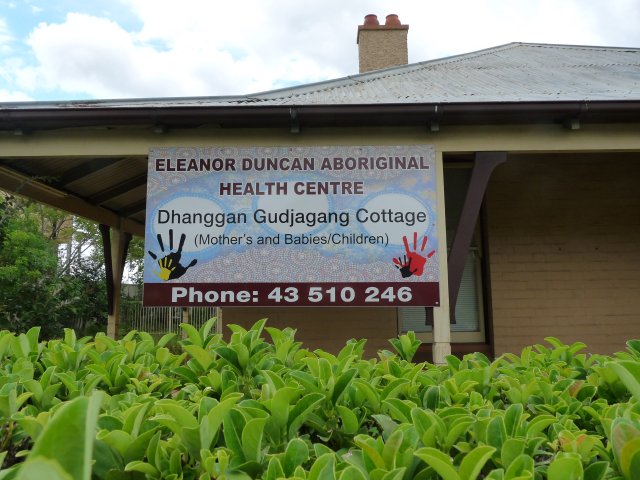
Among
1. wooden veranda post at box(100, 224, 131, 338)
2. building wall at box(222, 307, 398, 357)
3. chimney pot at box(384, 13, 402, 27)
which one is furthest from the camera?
chimney pot at box(384, 13, 402, 27)

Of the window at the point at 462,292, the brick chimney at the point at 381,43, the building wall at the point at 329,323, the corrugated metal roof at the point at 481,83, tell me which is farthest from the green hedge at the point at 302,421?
the brick chimney at the point at 381,43

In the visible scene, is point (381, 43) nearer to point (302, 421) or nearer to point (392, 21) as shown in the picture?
point (392, 21)

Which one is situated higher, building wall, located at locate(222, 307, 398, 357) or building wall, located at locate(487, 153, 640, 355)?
building wall, located at locate(487, 153, 640, 355)

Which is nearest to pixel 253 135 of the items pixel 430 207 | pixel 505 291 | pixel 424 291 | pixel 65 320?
pixel 430 207

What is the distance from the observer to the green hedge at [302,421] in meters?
1.13

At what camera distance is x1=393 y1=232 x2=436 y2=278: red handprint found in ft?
19.9

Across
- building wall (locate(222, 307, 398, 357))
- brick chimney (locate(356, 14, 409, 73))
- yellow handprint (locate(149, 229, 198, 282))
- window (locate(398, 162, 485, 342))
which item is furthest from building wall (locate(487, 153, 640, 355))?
brick chimney (locate(356, 14, 409, 73))

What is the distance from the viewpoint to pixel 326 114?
19.6ft

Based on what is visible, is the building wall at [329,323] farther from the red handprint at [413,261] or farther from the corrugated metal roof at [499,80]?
the corrugated metal roof at [499,80]

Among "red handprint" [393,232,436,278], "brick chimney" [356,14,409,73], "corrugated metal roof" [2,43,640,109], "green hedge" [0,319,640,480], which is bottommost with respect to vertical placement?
"green hedge" [0,319,640,480]

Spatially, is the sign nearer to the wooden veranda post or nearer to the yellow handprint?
the yellow handprint

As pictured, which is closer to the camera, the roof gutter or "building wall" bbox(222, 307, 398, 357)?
the roof gutter

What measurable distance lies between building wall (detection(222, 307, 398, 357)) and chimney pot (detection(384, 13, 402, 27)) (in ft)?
26.7

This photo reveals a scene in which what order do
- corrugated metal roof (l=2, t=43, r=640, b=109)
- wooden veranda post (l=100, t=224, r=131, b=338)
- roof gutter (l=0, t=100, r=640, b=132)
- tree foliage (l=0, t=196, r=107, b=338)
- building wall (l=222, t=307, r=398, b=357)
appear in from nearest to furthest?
roof gutter (l=0, t=100, r=640, b=132)
corrugated metal roof (l=2, t=43, r=640, b=109)
building wall (l=222, t=307, r=398, b=357)
wooden veranda post (l=100, t=224, r=131, b=338)
tree foliage (l=0, t=196, r=107, b=338)
